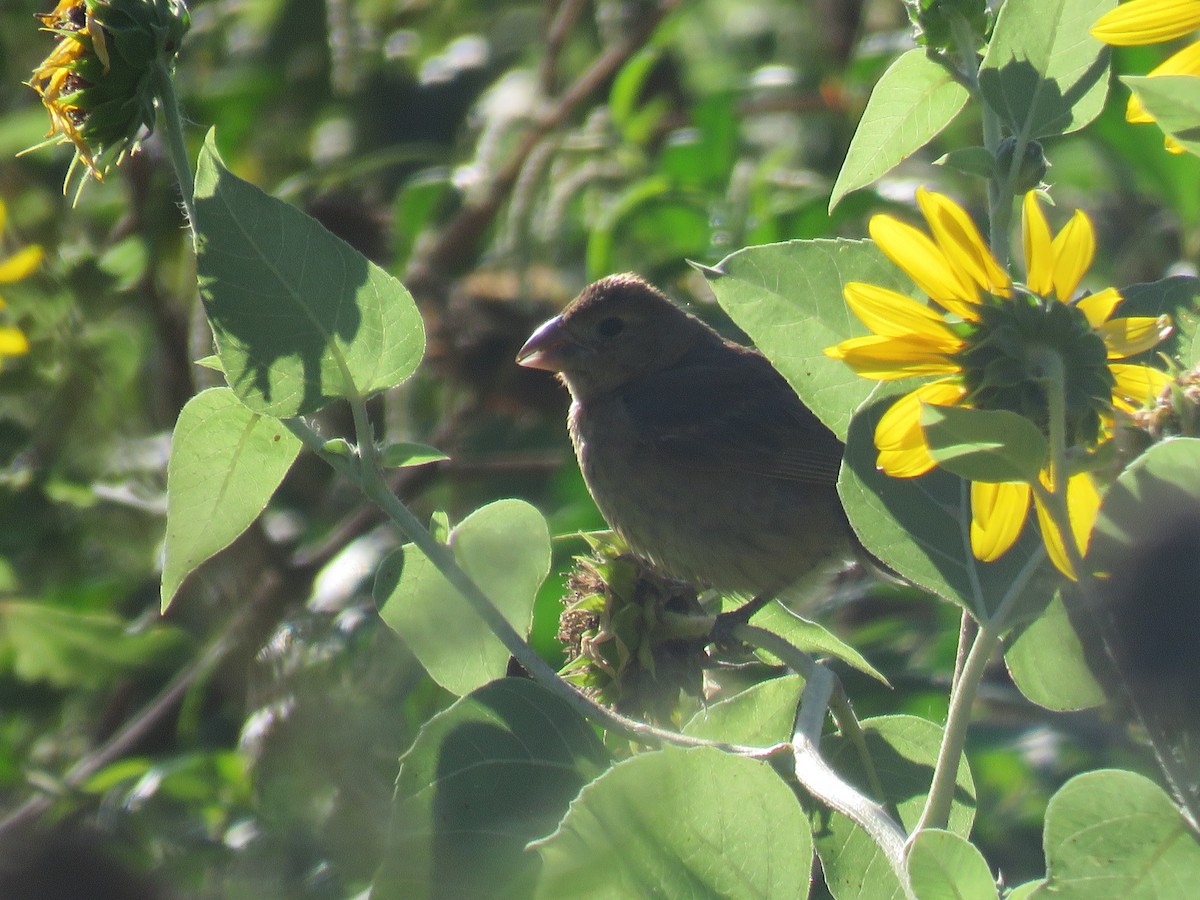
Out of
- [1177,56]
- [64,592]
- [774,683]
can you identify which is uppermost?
[1177,56]

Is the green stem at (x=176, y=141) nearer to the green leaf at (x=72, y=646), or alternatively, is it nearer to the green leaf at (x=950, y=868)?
the green leaf at (x=950, y=868)

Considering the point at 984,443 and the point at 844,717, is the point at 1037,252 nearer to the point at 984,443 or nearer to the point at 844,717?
the point at 984,443

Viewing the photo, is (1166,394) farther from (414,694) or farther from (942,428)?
(414,694)

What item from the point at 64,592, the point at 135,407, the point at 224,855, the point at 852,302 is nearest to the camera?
the point at 852,302

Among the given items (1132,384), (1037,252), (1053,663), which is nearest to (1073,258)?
(1037,252)

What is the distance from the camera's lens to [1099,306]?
1251 millimetres

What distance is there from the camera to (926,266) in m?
1.27

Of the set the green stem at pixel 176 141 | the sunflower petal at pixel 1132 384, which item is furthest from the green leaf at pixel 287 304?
the sunflower petal at pixel 1132 384

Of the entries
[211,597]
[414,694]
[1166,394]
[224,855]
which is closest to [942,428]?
[1166,394]

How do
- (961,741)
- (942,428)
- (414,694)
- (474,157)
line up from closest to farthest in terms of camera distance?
(942,428)
(961,741)
(414,694)
(474,157)

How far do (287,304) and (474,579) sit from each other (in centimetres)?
34

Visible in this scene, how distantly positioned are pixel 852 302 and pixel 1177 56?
0.39m

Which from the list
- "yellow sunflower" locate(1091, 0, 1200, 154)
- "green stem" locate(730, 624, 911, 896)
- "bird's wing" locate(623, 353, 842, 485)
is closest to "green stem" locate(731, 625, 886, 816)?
"green stem" locate(730, 624, 911, 896)

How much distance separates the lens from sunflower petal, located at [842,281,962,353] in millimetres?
1264
